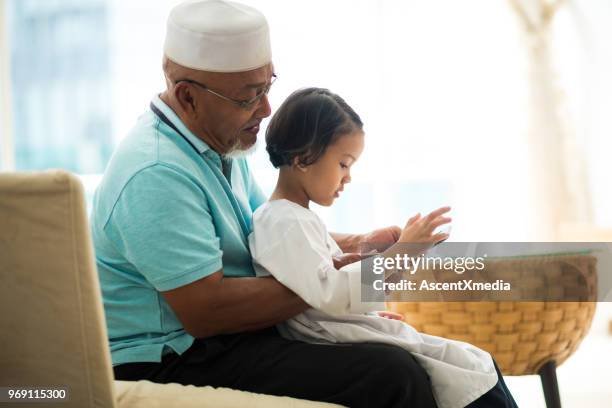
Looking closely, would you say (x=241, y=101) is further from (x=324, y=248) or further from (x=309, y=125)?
(x=324, y=248)

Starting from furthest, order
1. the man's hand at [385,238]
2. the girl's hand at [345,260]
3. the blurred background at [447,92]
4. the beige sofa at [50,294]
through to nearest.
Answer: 1. the blurred background at [447,92]
2. the man's hand at [385,238]
3. the girl's hand at [345,260]
4. the beige sofa at [50,294]

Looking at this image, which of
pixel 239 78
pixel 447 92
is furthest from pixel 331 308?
pixel 447 92

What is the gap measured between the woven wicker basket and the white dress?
358 millimetres

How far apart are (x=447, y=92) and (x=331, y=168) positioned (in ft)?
8.60

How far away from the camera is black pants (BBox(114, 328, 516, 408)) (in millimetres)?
1350

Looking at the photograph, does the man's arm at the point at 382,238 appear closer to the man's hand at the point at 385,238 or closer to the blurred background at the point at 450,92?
the man's hand at the point at 385,238

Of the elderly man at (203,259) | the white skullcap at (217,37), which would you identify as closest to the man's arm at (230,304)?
the elderly man at (203,259)

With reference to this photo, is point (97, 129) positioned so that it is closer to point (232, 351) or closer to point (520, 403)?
point (520, 403)

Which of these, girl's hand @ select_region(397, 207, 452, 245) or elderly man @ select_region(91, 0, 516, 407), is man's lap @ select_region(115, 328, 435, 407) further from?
girl's hand @ select_region(397, 207, 452, 245)

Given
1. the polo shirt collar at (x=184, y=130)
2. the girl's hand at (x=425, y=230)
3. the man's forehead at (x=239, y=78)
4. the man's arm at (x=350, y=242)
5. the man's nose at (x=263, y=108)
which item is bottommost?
the man's arm at (x=350, y=242)

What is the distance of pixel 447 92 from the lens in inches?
160

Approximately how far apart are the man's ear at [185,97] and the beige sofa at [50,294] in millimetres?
538

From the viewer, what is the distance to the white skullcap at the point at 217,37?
1.59m

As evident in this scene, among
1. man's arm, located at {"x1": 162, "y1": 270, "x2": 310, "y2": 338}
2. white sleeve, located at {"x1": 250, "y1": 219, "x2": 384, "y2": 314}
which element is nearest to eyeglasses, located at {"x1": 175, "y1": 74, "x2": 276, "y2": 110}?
white sleeve, located at {"x1": 250, "y1": 219, "x2": 384, "y2": 314}
